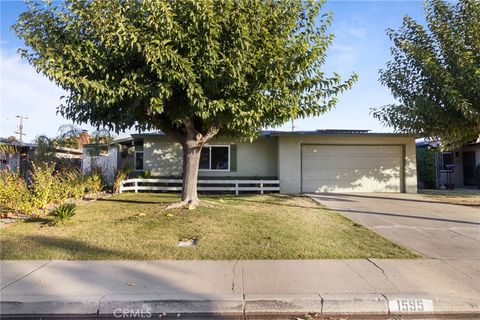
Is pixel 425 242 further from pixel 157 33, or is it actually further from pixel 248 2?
pixel 157 33

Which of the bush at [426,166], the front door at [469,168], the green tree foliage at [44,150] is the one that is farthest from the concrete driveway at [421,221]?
the green tree foliage at [44,150]

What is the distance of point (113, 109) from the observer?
10086 mm

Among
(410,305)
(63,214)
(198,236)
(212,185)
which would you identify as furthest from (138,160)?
(410,305)

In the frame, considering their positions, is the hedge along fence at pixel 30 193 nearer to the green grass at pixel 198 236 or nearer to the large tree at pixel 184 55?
the green grass at pixel 198 236

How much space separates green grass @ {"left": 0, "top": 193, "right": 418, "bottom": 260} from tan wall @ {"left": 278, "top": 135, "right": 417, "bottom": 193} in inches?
257

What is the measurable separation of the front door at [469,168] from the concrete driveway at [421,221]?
994cm

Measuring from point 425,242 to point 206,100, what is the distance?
584cm

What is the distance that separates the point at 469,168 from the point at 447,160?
1.82 m

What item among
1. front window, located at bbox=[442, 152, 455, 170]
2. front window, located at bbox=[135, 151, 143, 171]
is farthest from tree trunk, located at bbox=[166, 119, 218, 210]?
front window, located at bbox=[442, 152, 455, 170]

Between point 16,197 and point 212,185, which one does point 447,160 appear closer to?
point 212,185

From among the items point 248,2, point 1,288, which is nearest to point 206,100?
point 248,2

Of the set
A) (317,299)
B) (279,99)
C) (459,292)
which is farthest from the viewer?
(279,99)

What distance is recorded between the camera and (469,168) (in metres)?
22.5

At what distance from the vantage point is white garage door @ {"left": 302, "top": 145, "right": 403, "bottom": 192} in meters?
17.8
